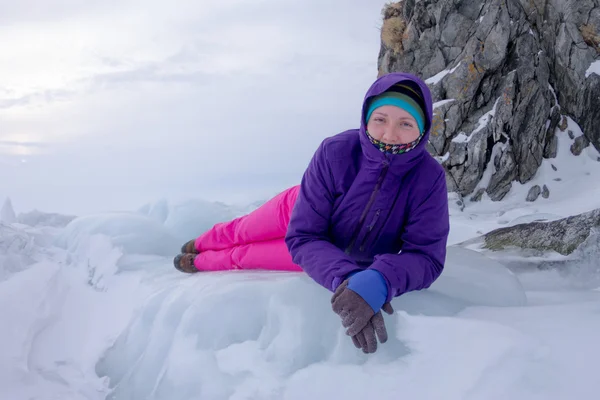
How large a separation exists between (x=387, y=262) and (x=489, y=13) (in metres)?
9.37

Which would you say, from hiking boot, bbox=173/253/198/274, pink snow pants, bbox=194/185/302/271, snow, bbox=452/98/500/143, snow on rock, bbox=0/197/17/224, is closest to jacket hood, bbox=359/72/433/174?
pink snow pants, bbox=194/185/302/271

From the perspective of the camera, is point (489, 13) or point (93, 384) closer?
point (93, 384)

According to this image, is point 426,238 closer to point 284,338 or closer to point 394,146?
point 394,146

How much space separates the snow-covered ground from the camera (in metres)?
1.48

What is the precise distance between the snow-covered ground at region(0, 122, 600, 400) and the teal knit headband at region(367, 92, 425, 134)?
2.57ft

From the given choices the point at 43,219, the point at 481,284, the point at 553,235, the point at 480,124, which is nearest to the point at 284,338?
the point at 481,284

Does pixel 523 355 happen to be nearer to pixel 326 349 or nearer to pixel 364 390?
pixel 364 390

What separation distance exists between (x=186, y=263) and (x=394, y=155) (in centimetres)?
208

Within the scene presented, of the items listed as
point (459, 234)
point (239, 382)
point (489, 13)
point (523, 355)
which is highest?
point (489, 13)

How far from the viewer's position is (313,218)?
2.05 meters

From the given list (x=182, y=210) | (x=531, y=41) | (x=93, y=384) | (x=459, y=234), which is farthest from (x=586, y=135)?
(x=93, y=384)

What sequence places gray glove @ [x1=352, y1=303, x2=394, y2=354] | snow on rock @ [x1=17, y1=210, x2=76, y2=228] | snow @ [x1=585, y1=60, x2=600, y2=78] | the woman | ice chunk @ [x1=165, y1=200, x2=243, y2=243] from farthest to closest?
snow @ [x1=585, y1=60, x2=600, y2=78], snow on rock @ [x1=17, y1=210, x2=76, y2=228], ice chunk @ [x1=165, y1=200, x2=243, y2=243], the woman, gray glove @ [x1=352, y1=303, x2=394, y2=354]

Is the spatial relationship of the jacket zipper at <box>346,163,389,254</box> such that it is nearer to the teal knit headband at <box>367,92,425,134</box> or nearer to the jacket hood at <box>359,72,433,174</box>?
the jacket hood at <box>359,72,433,174</box>

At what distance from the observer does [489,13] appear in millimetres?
9406
